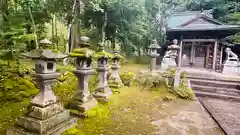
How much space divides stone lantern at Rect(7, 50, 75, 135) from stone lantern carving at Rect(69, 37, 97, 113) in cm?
94

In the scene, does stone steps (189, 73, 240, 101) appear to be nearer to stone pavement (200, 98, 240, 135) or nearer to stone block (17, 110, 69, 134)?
stone pavement (200, 98, 240, 135)

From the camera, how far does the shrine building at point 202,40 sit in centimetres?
1370

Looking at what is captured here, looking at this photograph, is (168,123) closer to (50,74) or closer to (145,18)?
(50,74)

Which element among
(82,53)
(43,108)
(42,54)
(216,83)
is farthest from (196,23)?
(43,108)

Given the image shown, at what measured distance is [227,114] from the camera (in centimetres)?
637

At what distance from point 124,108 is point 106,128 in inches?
57.6

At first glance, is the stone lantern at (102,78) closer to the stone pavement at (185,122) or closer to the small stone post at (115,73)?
the small stone post at (115,73)

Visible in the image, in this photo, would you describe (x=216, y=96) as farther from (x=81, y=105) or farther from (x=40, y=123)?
(x=40, y=123)

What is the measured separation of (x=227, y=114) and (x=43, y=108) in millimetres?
6089

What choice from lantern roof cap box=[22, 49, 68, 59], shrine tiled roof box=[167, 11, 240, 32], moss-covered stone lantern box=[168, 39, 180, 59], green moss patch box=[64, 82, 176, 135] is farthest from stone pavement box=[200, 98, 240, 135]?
shrine tiled roof box=[167, 11, 240, 32]

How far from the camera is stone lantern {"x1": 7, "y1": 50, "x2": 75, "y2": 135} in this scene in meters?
3.26

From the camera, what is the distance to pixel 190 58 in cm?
1588

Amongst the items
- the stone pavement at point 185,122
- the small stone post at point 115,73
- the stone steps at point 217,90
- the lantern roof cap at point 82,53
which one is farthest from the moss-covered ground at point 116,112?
the stone steps at point 217,90

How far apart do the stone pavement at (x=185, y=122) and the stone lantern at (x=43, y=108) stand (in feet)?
7.38
